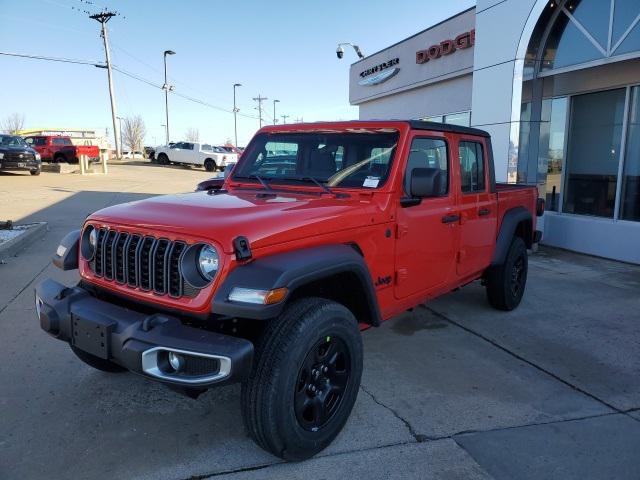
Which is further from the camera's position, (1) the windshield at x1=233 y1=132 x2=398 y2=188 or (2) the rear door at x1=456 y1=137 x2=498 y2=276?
(2) the rear door at x1=456 y1=137 x2=498 y2=276

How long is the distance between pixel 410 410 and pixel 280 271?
151cm

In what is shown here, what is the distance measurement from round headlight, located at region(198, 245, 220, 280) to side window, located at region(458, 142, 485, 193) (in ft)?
8.14

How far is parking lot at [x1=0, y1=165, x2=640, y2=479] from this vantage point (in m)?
2.71

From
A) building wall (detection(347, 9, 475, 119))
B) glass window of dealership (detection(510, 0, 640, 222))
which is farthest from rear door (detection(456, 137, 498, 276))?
building wall (detection(347, 9, 475, 119))

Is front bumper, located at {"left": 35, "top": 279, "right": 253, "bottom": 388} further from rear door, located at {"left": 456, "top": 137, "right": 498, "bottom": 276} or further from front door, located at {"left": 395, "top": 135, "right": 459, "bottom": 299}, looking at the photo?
rear door, located at {"left": 456, "top": 137, "right": 498, "bottom": 276}

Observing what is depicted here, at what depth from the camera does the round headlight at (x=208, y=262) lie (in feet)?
8.17

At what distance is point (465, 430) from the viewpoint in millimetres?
3072

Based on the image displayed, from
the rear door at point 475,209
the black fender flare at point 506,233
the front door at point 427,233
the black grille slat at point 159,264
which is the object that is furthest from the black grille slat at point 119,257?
the black fender flare at point 506,233

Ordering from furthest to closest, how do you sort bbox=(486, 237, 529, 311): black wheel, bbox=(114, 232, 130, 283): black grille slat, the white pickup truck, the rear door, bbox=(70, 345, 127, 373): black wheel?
the white pickup truck, bbox=(486, 237, 529, 311): black wheel, the rear door, bbox=(70, 345, 127, 373): black wheel, bbox=(114, 232, 130, 283): black grille slat

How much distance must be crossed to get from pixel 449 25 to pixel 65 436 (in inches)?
523

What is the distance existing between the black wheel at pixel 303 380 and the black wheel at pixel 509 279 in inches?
104

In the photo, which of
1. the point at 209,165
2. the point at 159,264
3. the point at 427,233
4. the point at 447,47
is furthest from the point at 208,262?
the point at 209,165

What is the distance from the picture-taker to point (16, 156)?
20.5m

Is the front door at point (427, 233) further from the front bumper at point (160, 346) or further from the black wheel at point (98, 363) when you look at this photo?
the black wheel at point (98, 363)
